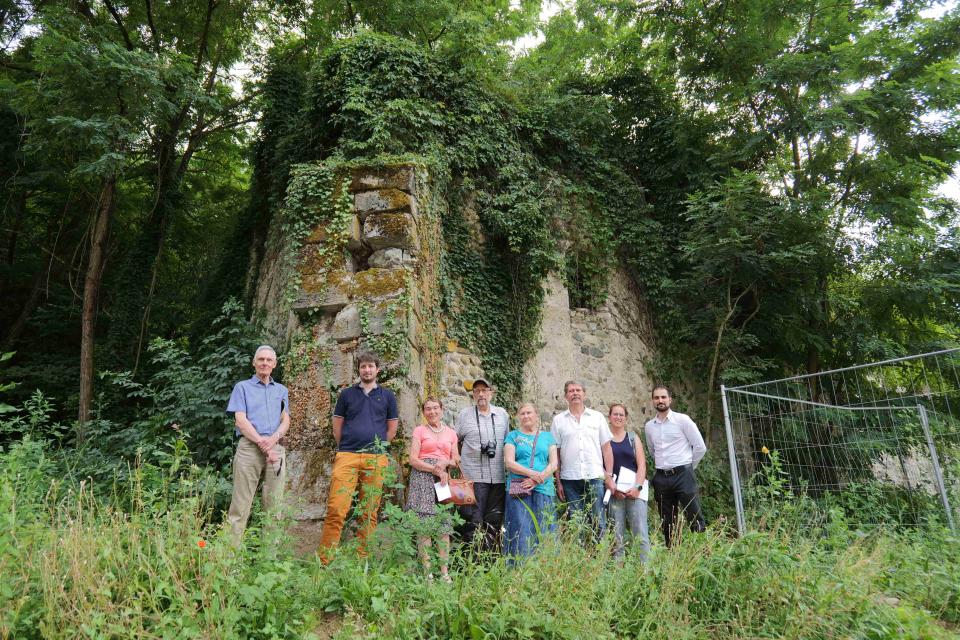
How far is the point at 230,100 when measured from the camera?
438 inches

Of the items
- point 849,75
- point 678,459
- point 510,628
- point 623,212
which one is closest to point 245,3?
point 623,212

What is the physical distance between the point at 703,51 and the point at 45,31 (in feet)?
29.2

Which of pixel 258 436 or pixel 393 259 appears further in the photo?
pixel 393 259

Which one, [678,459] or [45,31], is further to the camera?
[45,31]

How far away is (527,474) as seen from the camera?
15.3 feet

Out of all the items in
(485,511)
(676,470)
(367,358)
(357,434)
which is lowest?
(485,511)

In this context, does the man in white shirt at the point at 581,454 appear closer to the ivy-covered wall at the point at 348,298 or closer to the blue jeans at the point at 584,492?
the blue jeans at the point at 584,492

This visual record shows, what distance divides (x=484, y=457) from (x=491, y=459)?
2.3 inches

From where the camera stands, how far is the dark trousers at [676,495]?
16.2 ft

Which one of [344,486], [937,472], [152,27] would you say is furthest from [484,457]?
[152,27]

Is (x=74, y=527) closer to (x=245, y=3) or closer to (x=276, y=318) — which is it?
(x=276, y=318)

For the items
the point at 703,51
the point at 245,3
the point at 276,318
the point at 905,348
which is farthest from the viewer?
the point at 245,3

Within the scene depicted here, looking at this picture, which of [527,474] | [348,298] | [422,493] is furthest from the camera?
[348,298]

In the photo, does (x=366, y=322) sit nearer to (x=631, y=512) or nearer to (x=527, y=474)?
(x=527, y=474)
